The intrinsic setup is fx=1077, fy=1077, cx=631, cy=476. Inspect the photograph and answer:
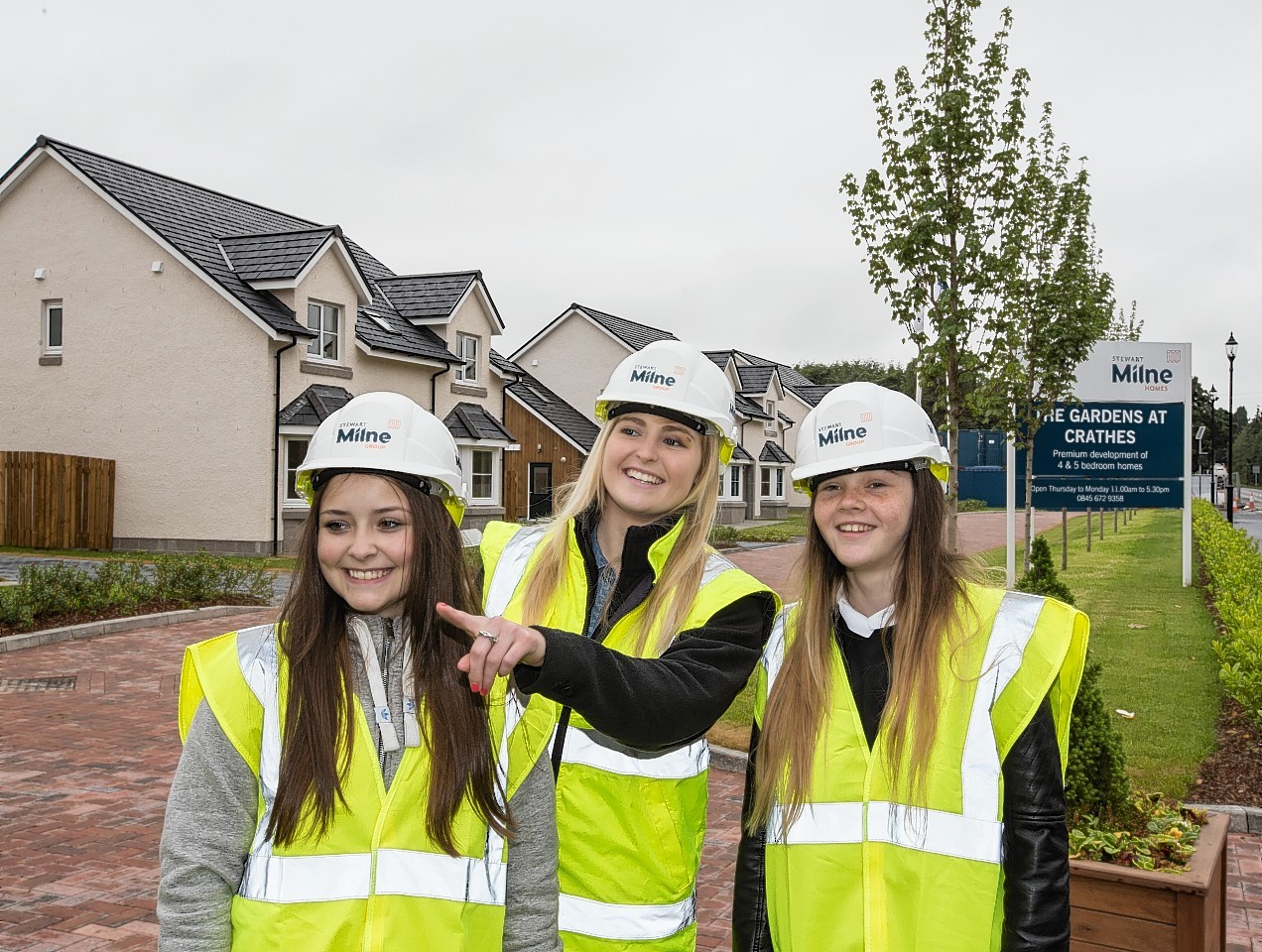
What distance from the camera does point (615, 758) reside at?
2508 millimetres

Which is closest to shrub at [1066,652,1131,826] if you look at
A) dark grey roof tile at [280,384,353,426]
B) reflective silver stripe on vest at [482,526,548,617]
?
reflective silver stripe on vest at [482,526,548,617]

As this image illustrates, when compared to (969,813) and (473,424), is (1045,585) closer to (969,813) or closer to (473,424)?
(969,813)

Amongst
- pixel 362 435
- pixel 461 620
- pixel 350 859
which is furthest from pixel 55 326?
pixel 461 620

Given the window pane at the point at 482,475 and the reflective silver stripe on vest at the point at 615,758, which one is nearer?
the reflective silver stripe on vest at the point at 615,758

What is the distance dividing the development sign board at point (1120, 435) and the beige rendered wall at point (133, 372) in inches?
647

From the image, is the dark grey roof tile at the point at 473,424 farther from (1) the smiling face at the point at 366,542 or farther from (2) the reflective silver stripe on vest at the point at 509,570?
(1) the smiling face at the point at 366,542

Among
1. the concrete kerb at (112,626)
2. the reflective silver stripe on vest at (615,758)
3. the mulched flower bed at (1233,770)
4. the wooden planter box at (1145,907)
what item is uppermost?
the reflective silver stripe on vest at (615,758)

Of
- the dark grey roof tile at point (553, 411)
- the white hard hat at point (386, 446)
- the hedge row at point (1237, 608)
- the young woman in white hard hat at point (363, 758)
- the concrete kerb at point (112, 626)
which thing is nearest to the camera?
the young woman in white hard hat at point (363, 758)

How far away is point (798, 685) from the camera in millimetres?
2535

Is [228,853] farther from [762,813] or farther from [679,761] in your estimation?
[762,813]

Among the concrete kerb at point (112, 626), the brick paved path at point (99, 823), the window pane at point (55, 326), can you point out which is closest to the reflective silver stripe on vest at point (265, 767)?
the brick paved path at point (99, 823)

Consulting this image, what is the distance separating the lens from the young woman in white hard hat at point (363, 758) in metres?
2.02

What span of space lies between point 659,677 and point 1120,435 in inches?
727

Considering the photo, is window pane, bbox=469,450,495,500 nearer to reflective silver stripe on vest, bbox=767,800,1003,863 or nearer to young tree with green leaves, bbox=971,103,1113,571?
young tree with green leaves, bbox=971,103,1113,571
